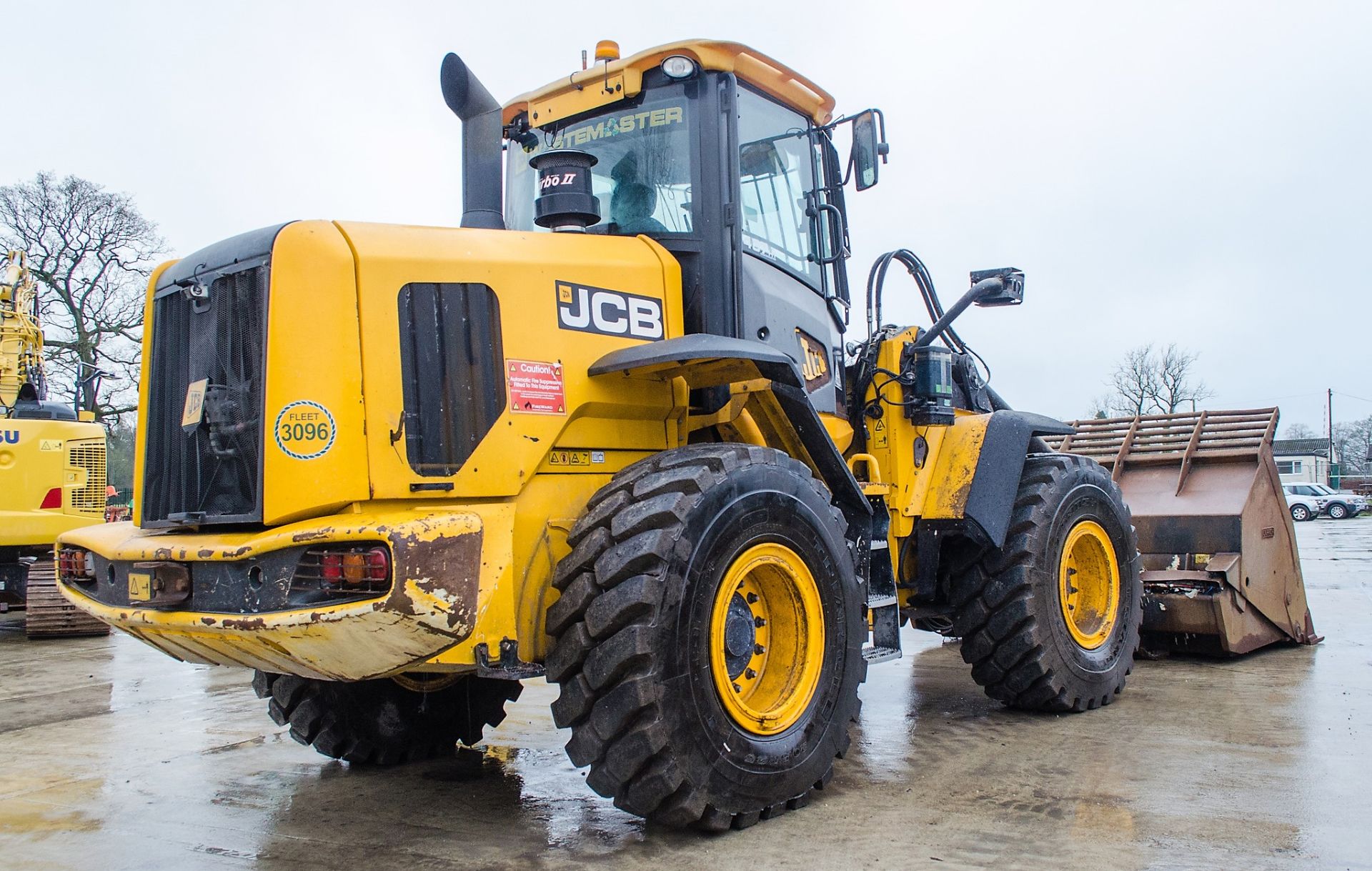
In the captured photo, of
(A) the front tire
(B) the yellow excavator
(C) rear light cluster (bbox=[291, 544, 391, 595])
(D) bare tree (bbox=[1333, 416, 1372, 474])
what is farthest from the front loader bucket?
(D) bare tree (bbox=[1333, 416, 1372, 474])

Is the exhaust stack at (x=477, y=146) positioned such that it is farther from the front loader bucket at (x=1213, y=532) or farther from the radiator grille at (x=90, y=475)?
the radiator grille at (x=90, y=475)

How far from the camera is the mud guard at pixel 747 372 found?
4230 millimetres

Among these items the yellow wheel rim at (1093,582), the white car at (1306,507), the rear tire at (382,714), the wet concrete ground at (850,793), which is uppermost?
the yellow wheel rim at (1093,582)

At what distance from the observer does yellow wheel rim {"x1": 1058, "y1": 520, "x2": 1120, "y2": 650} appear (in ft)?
21.6

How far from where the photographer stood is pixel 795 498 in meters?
4.38

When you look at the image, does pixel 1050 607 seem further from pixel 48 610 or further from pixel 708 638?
pixel 48 610

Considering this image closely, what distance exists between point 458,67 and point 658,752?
9.32ft

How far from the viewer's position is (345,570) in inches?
142

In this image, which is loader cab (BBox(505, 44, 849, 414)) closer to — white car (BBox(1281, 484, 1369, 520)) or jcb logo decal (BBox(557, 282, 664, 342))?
jcb logo decal (BBox(557, 282, 664, 342))

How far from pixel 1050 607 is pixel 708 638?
110 inches

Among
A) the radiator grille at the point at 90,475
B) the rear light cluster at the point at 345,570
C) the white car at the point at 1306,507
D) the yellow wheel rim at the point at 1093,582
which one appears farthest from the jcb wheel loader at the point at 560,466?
the white car at the point at 1306,507

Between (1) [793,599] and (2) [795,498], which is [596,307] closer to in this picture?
(2) [795,498]

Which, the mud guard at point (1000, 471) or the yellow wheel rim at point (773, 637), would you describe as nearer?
the yellow wheel rim at point (773, 637)

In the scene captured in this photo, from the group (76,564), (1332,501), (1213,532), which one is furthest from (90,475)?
(1332,501)
